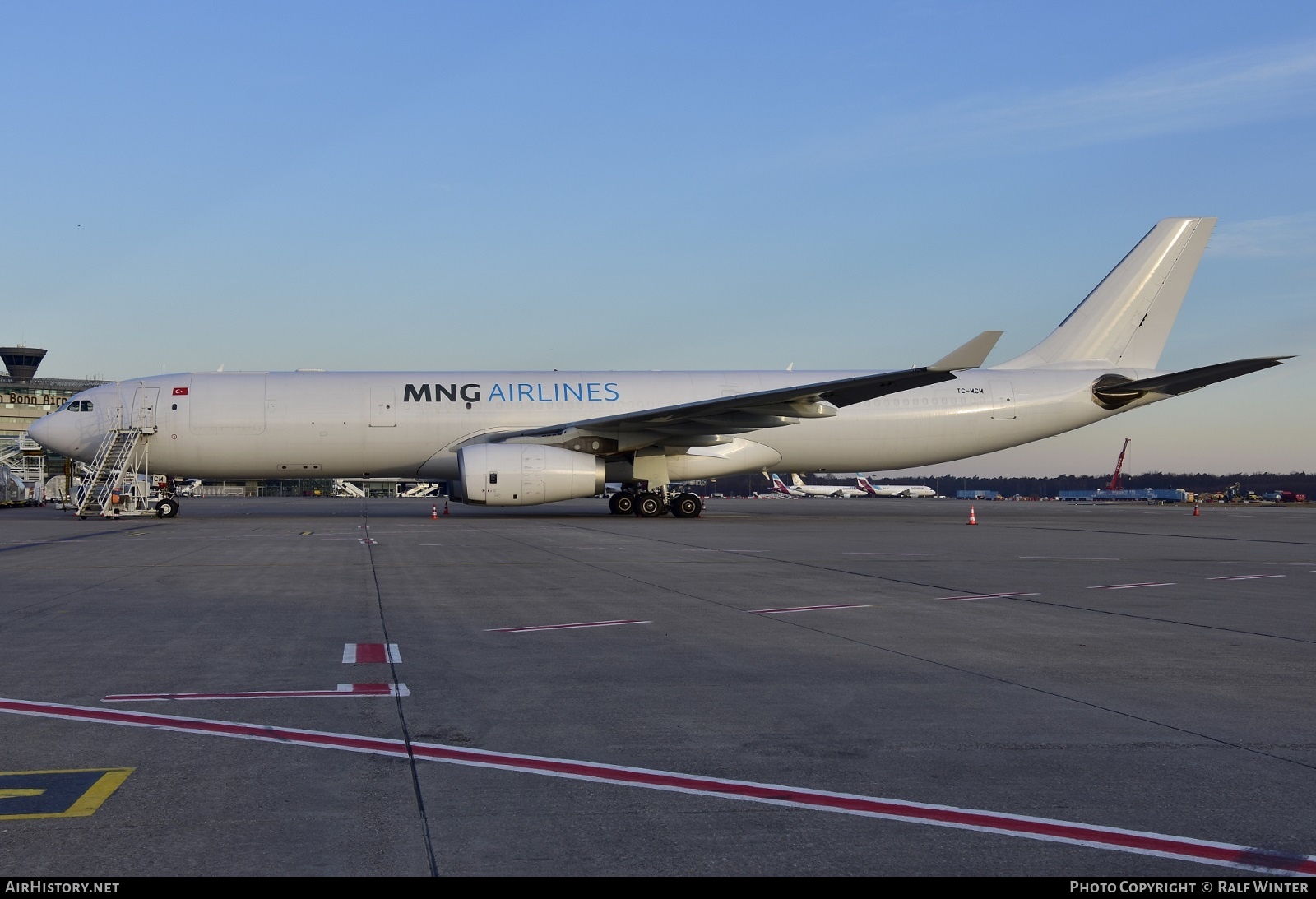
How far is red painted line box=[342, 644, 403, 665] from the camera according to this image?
696 centimetres

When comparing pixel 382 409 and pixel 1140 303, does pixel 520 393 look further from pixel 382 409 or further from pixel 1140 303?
pixel 1140 303

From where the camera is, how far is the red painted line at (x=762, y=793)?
3352mm

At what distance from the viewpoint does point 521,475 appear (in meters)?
24.8

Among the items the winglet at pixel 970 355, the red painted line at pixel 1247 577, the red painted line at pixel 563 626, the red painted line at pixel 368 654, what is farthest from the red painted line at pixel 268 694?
the winglet at pixel 970 355

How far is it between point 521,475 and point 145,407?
427 inches

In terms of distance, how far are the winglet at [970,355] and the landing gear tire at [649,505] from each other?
9.17 metres

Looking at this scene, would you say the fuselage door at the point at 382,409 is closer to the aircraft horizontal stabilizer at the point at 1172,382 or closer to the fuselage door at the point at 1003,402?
the fuselage door at the point at 1003,402

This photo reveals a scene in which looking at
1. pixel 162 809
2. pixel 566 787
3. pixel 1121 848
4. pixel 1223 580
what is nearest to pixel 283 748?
pixel 162 809

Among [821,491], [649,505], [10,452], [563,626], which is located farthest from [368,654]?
[821,491]

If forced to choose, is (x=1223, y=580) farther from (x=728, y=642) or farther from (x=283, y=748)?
(x=283, y=748)

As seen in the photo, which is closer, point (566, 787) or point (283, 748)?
point (566, 787)

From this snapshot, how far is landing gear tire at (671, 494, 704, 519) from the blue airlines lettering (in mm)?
3327
